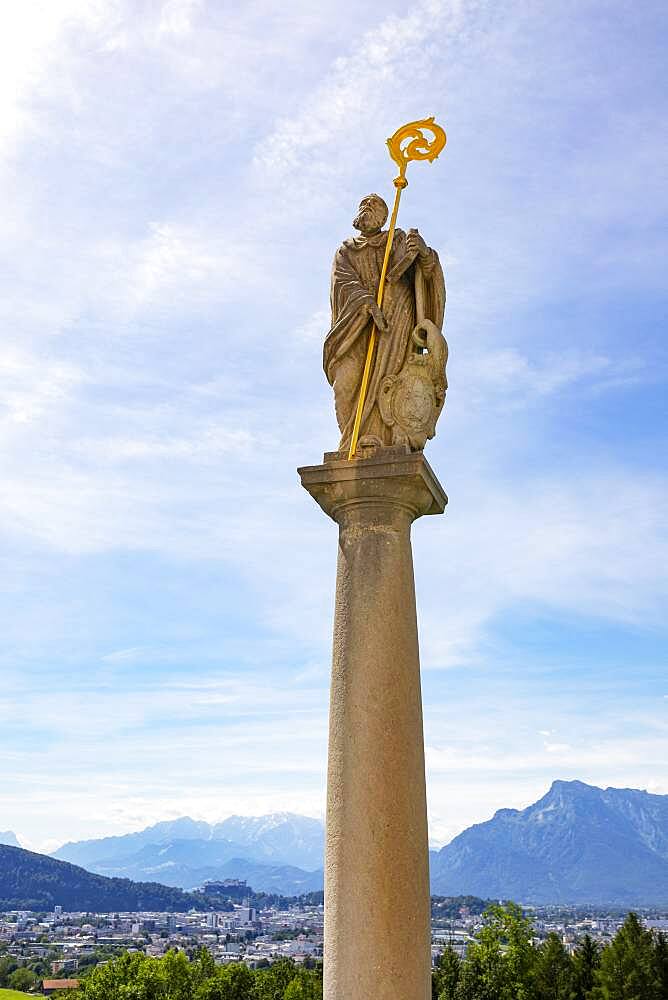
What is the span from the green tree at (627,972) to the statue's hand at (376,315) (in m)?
59.3

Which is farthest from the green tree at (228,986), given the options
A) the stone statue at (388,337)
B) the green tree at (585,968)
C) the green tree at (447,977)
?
the stone statue at (388,337)

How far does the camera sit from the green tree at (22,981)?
146 metres

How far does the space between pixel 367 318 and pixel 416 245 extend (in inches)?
40.4

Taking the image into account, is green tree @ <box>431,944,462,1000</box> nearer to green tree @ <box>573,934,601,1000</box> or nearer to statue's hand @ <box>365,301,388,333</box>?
green tree @ <box>573,934,601,1000</box>

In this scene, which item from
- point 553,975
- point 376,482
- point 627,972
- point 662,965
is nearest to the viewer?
point 376,482

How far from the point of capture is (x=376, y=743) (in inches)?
387

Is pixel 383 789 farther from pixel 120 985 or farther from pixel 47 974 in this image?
pixel 47 974

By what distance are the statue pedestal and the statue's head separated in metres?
2.67

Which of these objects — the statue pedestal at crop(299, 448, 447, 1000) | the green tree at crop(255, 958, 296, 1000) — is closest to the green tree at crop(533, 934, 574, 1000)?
the green tree at crop(255, 958, 296, 1000)

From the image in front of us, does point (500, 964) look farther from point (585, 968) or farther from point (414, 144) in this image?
point (414, 144)

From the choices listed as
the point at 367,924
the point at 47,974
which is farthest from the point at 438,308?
the point at 47,974

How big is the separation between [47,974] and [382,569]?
173 metres

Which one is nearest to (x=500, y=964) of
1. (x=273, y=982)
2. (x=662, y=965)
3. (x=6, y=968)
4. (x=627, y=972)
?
(x=627, y=972)

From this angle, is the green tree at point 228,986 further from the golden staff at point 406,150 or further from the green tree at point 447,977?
the golden staff at point 406,150
